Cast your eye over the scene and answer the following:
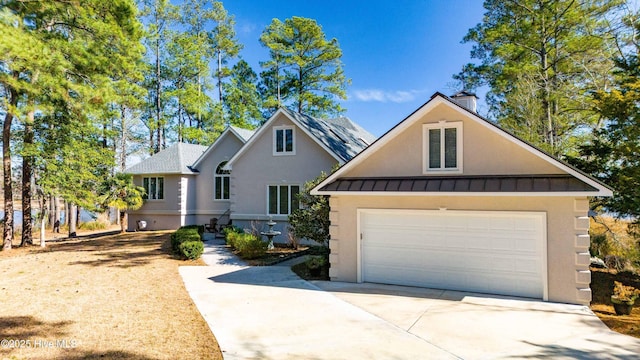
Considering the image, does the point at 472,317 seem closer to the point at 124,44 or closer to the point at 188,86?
the point at 124,44

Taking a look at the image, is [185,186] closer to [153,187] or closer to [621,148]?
[153,187]

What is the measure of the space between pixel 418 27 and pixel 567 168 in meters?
17.9

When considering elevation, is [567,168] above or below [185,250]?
above

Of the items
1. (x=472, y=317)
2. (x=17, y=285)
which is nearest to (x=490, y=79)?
(x=472, y=317)

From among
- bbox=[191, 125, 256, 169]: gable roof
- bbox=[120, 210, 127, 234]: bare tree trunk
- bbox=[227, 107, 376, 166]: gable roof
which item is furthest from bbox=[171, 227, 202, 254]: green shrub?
bbox=[120, 210, 127, 234]: bare tree trunk

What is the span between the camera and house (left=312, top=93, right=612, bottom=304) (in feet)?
28.4

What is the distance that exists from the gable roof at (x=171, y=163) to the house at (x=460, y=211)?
50.5 ft

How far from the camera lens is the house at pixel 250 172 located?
18.3m

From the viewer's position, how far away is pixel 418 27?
23750 millimetres

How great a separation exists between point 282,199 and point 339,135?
16.2 ft

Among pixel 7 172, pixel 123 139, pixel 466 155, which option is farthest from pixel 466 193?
pixel 123 139

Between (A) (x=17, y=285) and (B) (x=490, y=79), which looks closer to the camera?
(A) (x=17, y=285)

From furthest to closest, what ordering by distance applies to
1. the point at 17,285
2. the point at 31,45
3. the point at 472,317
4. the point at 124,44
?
1. the point at 124,44
2. the point at 31,45
3. the point at 17,285
4. the point at 472,317

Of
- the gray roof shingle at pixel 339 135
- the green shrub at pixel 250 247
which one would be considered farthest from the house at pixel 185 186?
the green shrub at pixel 250 247
